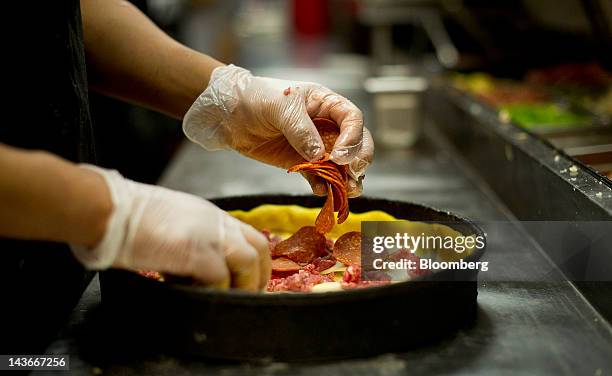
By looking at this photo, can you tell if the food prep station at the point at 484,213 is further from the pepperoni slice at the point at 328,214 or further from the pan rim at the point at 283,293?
the pepperoni slice at the point at 328,214

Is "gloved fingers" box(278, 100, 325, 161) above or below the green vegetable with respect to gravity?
above

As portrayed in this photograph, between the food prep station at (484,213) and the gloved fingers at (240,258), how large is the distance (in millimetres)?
164

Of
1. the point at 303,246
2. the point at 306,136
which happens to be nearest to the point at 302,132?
the point at 306,136

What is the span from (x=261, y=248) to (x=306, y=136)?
49 cm

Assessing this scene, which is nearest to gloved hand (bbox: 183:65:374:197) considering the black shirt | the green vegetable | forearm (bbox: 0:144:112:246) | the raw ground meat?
the raw ground meat

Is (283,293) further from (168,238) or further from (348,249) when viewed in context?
(348,249)

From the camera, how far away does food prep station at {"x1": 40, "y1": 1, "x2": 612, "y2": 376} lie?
57.9 inches

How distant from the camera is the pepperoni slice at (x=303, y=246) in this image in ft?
6.20

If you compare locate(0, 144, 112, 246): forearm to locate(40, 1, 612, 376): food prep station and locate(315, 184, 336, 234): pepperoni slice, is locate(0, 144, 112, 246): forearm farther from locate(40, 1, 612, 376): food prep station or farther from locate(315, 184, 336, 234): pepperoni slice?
locate(315, 184, 336, 234): pepperoni slice

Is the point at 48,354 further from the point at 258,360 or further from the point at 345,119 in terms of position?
the point at 345,119

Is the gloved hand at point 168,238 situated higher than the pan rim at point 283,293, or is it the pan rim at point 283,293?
the gloved hand at point 168,238

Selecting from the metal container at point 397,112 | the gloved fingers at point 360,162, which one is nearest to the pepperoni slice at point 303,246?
the gloved fingers at point 360,162

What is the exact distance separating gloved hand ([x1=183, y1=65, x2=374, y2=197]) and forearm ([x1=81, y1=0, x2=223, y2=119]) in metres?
0.08

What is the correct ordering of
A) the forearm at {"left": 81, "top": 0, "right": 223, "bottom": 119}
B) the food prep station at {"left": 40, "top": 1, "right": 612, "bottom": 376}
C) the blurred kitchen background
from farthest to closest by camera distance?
the blurred kitchen background < the forearm at {"left": 81, "top": 0, "right": 223, "bottom": 119} < the food prep station at {"left": 40, "top": 1, "right": 612, "bottom": 376}
